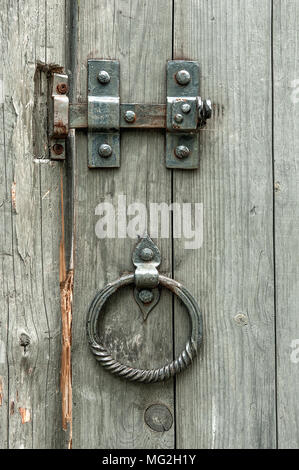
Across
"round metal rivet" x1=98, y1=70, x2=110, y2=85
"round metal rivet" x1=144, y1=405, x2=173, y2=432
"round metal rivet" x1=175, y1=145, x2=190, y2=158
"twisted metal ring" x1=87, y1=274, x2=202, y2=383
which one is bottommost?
"round metal rivet" x1=144, y1=405, x2=173, y2=432

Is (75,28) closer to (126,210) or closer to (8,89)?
(8,89)

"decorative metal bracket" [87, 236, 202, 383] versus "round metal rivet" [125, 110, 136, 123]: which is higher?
"round metal rivet" [125, 110, 136, 123]

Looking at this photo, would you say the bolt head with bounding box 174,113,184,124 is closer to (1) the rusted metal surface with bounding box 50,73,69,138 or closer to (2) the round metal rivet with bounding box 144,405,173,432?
(1) the rusted metal surface with bounding box 50,73,69,138

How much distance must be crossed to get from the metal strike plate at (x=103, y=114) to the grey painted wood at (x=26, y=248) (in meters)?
0.07

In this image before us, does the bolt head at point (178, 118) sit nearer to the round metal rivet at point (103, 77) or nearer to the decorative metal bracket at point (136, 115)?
the decorative metal bracket at point (136, 115)

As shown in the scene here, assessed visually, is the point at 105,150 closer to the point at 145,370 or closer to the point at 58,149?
the point at 58,149

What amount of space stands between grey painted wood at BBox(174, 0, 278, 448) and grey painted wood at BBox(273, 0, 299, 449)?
0.07ft

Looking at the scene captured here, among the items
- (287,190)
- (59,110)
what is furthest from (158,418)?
(59,110)

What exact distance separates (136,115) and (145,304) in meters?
0.36

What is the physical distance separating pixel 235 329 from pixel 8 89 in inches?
24.1

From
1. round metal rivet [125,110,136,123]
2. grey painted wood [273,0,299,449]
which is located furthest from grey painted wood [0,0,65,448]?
grey painted wood [273,0,299,449]

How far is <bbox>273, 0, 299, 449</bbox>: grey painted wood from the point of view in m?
1.17
